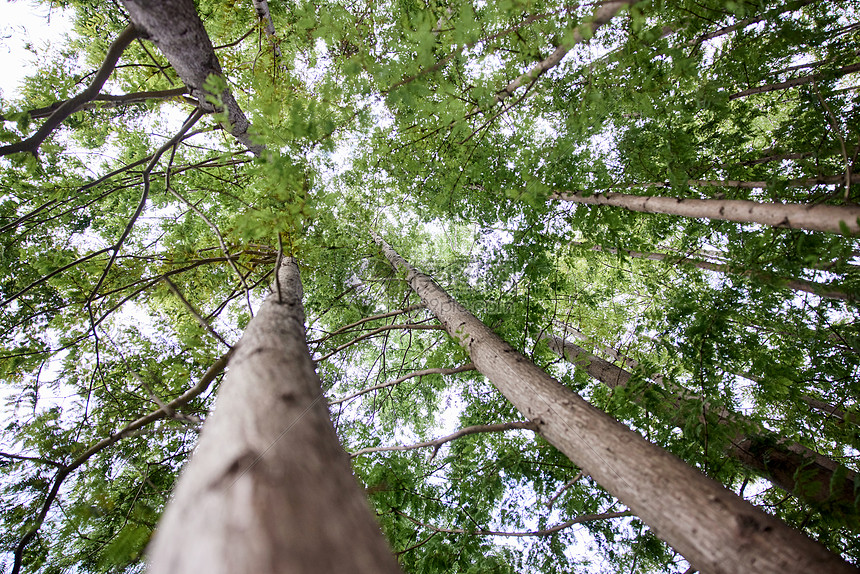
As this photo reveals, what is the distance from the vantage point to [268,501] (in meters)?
0.62

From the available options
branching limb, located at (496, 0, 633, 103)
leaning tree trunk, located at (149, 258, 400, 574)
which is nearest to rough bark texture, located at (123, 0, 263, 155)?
leaning tree trunk, located at (149, 258, 400, 574)

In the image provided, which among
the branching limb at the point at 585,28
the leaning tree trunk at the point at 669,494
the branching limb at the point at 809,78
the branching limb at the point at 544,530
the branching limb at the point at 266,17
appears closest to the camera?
the leaning tree trunk at the point at 669,494

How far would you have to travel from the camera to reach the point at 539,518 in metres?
3.27

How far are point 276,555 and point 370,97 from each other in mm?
3043

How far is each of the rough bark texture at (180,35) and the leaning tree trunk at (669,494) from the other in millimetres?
2347

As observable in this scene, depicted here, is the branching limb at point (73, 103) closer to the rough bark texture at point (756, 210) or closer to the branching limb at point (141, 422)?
the branching limb at point (141, 422)

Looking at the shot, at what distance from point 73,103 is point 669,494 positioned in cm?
368

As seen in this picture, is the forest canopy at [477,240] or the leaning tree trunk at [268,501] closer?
the leaning tree trunk at [268,501]

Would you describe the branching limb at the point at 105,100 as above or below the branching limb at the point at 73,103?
above

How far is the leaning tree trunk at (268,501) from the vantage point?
55 cm

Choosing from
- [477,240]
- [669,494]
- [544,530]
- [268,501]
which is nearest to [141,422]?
[268,501]

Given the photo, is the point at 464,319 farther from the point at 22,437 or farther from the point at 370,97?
the point at 22,437

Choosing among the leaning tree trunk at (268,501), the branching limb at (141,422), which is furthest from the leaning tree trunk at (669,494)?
the branching limb at (141,422)

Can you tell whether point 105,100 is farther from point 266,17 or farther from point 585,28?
point 585,28
